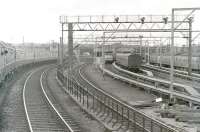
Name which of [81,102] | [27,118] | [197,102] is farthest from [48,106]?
[197,102]

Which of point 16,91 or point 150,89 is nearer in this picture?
point 150,89

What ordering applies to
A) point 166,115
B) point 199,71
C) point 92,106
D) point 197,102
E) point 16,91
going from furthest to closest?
point 199,71 < point 16,91 < point 92,106 < point 197,102 < point 166,115

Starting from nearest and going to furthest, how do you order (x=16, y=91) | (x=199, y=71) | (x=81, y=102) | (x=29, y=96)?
(x=81, y=102) → (x=29, y=96) → (x=16, y=91) → (x=199, y=71)

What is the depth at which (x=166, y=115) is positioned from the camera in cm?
2227

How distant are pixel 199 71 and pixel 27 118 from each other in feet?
119

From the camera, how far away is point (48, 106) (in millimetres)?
28203

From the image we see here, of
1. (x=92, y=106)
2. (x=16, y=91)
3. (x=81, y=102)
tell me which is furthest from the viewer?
Answer: (x=16, y=91)

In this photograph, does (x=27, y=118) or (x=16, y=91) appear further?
(x=16, y=91)

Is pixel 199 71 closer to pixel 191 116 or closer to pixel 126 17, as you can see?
pixel 126 17

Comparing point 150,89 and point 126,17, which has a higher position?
point 126,17

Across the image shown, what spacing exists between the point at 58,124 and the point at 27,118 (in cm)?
214

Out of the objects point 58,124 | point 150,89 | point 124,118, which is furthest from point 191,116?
point 150,89

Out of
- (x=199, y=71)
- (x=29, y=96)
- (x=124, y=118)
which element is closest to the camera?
(x=124, y=118)

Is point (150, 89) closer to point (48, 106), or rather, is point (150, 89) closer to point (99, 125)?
point (48, 106)
